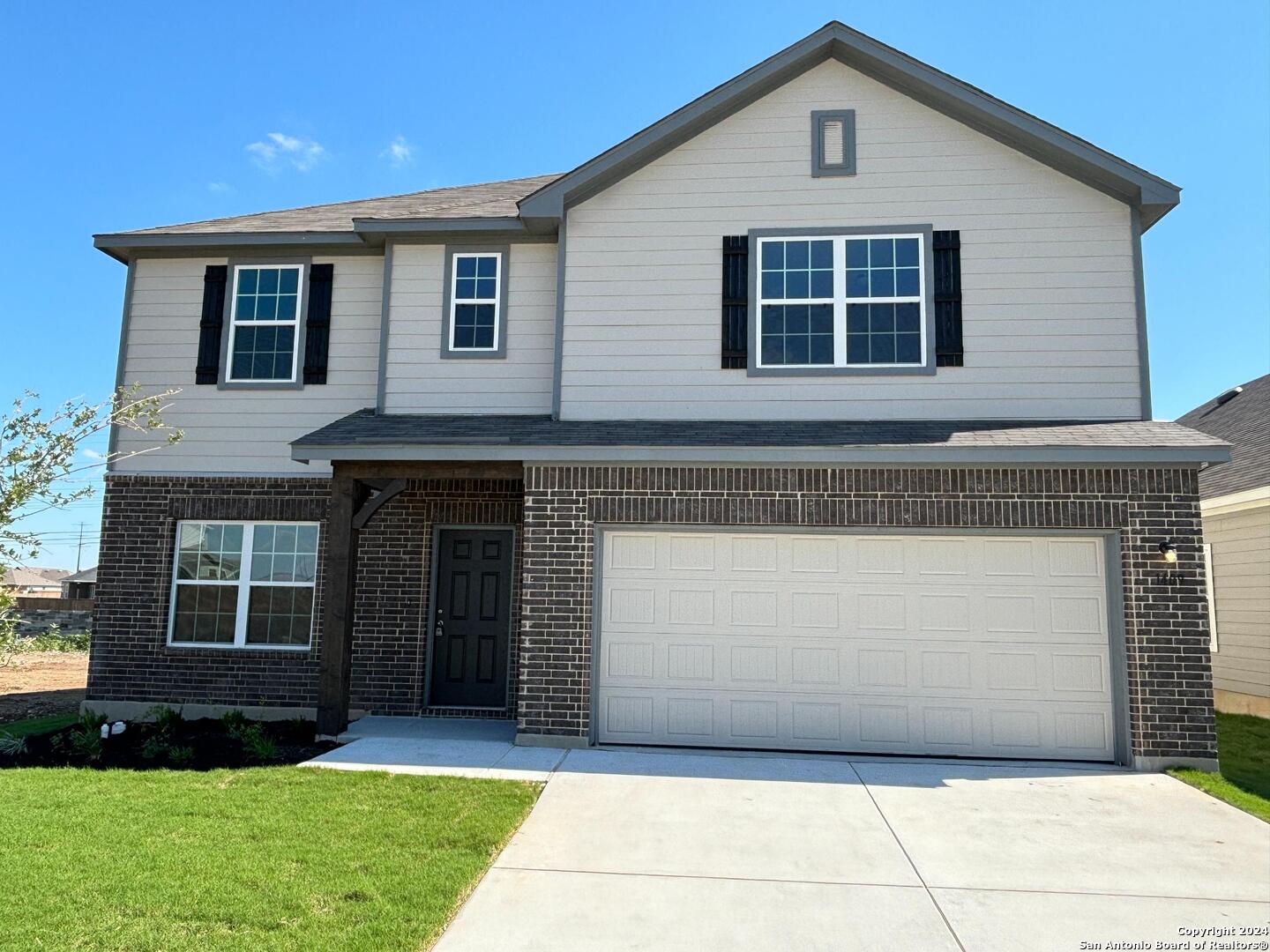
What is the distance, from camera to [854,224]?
32.8ft

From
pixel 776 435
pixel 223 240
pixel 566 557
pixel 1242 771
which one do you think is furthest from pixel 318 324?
pixel 1242 771

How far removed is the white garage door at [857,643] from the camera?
8.70 m

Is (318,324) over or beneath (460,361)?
over

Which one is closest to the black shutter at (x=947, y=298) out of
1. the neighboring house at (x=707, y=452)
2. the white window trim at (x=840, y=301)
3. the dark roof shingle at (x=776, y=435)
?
the neighboring house at (x=707, y=452)

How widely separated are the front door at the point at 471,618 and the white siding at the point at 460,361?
1624mm

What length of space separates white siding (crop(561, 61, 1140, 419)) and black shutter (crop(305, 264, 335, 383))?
3361mm

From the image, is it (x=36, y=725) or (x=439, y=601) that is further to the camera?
(x=439, y=601)

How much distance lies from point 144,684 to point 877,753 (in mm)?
8698

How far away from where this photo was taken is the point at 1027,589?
29.0 feet

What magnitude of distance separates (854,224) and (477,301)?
179 inches

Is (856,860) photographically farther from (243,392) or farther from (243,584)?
(243,392)

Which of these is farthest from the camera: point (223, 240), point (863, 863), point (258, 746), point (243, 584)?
point (223, 240)

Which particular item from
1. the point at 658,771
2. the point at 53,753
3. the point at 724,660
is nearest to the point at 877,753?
the point at 724,660

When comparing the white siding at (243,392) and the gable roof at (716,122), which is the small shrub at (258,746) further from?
the gable roof at (716,122)
